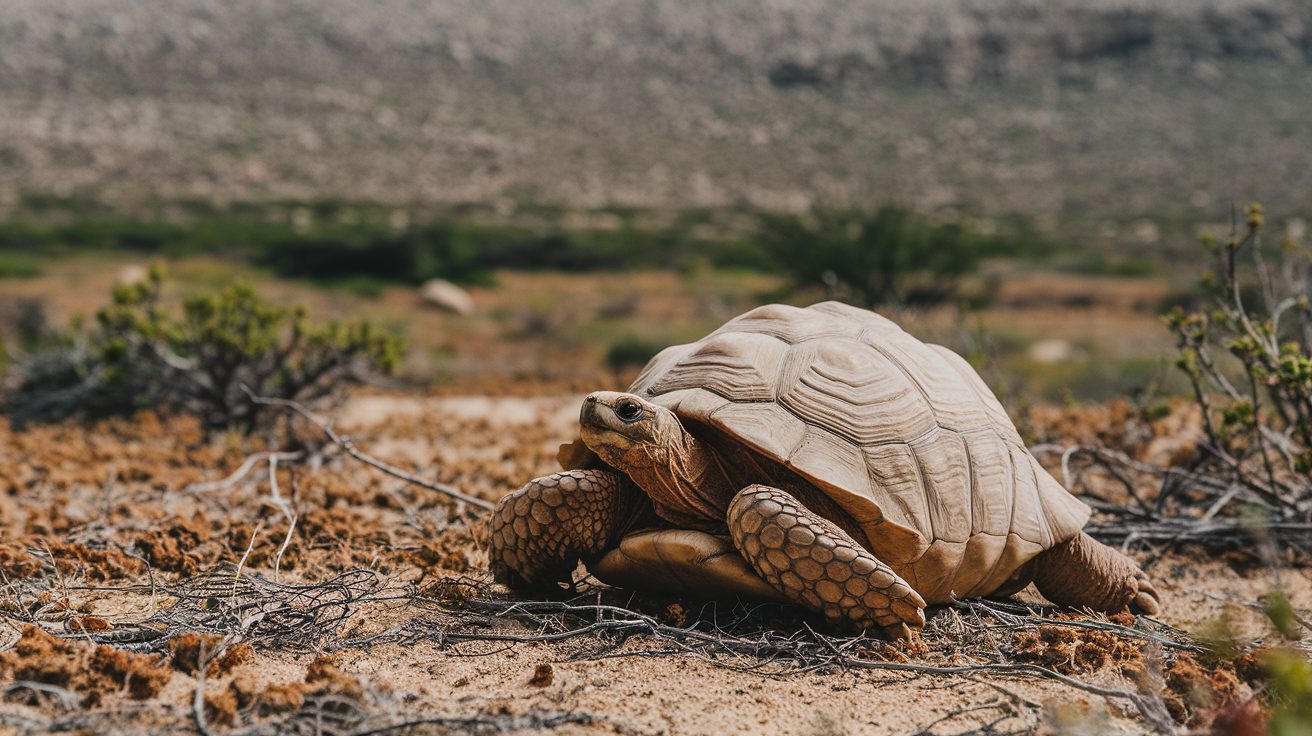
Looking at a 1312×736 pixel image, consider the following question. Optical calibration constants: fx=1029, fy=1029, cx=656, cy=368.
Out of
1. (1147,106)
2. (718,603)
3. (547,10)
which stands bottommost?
(718,603)

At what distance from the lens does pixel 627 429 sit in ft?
9.09

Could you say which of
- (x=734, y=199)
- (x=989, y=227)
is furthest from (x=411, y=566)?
(x=734, y=199)

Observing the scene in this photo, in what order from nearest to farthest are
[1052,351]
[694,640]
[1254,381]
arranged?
[694,640], [1254,381], [1052,351]

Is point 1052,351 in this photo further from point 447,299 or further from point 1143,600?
point 1143,600

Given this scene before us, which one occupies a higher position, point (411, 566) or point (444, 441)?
point (411, 566)

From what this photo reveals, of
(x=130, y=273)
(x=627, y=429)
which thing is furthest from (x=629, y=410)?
(x=130, y=273)

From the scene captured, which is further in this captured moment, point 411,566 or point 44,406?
point 44,406

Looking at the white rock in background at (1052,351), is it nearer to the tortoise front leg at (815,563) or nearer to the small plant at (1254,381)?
the small plant at (1254,381)

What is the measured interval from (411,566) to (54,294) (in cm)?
1592

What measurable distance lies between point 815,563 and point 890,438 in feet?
1.57

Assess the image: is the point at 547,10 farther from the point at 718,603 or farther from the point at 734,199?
the point at 718,603

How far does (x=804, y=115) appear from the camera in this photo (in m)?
43.5

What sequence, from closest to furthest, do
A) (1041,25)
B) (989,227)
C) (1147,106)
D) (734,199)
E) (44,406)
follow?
(44,406), (989,227), (734,199), (1147,106), (1041,25)

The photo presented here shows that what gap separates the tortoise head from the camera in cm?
278
